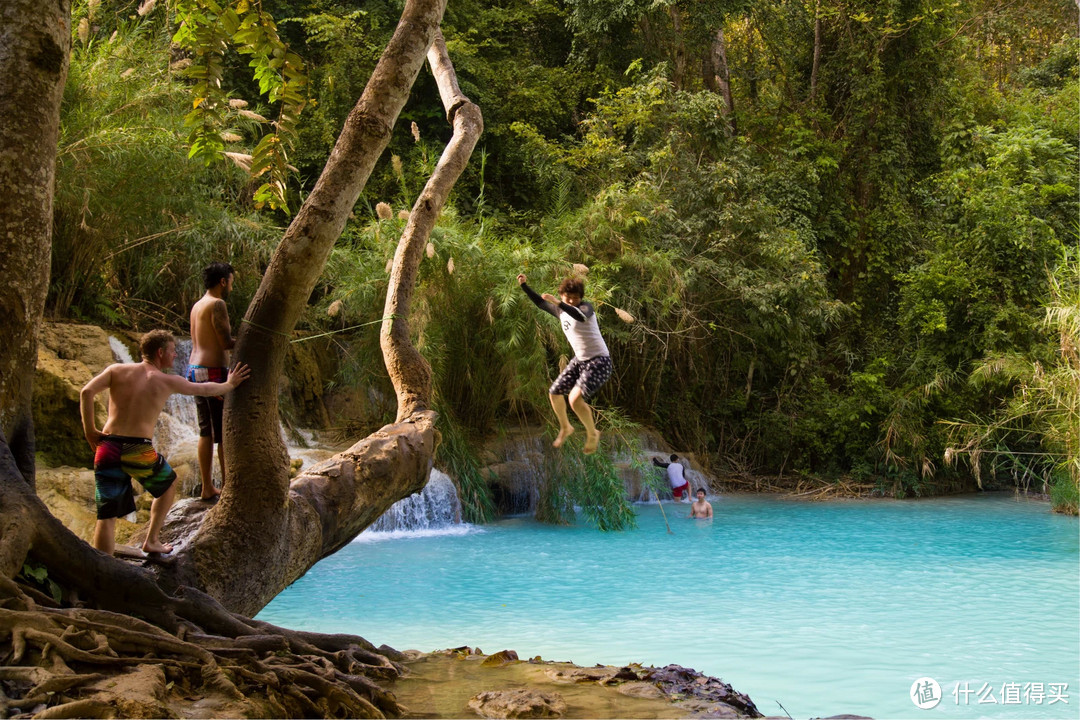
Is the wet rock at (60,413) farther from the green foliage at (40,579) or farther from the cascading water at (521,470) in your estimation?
the green foliage at (40,579)

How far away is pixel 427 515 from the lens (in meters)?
12.2

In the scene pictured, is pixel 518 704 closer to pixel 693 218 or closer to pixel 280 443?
pixel 280 443

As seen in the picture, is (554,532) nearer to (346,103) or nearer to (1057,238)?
(346,103)

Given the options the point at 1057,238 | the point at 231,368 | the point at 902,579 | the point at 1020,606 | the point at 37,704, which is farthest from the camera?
the point at 1057,238

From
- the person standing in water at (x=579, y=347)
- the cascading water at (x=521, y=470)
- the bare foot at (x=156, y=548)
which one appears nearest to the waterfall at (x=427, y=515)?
the cascading water at (x=521, y=470)

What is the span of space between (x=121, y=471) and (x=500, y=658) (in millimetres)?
2117

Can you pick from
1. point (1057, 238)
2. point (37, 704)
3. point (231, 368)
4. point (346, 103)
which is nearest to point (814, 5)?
point (1057, 238)

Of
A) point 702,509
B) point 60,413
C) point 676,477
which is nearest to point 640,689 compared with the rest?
point 60,413

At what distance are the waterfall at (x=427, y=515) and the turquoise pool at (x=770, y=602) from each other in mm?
→ 226

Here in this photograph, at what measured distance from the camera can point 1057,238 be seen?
50.7 ft

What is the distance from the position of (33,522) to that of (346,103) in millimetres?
13802

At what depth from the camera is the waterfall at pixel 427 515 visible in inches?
473

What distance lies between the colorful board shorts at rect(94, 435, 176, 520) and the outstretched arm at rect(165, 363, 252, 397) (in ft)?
1.00

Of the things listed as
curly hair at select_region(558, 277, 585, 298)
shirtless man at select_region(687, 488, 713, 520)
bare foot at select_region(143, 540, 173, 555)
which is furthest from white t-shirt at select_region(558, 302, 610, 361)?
shirtless man at select_region(687, 488, 713, 520)
